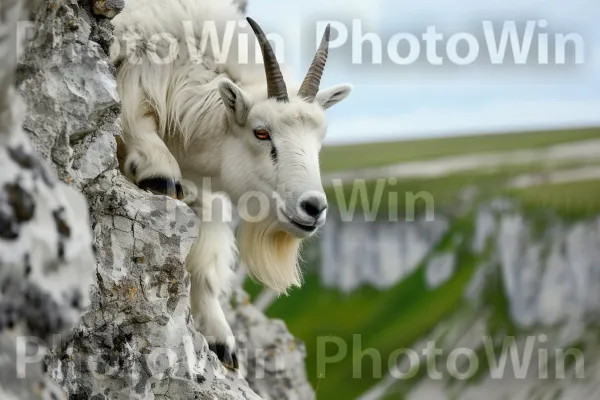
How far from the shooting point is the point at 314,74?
255 inches

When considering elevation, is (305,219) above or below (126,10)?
below

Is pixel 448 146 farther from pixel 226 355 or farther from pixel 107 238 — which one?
pixel 107 238

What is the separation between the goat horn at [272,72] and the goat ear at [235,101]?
0.68 feet

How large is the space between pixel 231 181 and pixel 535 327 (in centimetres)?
1819

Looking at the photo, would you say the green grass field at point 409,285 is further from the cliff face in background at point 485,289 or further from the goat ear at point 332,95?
the goat ear at point 332,95

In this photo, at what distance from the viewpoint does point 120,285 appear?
4.96 m

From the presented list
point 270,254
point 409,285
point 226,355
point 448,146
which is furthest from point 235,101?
point 448,146

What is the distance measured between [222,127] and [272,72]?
0.62 meters

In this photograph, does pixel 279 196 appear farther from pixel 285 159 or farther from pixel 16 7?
pixel 16 7

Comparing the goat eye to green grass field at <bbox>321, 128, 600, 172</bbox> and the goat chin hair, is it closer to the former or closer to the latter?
the goat chin hair

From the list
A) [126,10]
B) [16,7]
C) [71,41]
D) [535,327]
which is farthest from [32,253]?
[535,327]

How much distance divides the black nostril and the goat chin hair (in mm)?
592

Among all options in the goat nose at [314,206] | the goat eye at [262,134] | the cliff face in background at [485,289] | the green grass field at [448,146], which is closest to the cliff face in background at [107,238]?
the goat nose at [314,206]

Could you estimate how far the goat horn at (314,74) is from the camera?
6.45 metres
